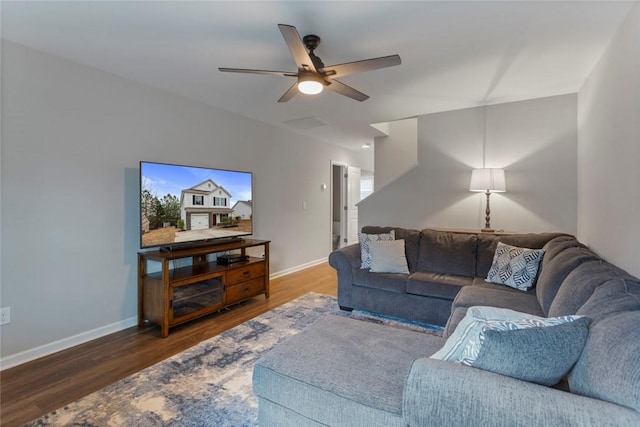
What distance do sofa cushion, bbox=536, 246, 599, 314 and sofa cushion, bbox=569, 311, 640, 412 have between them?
1.01 meters

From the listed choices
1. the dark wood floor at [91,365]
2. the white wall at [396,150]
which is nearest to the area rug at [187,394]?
the dark wood floor at [91,365]

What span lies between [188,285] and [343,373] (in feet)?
6.98

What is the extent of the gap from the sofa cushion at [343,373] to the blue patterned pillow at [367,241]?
1666mm

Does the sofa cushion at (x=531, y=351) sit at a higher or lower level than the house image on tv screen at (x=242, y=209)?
lower

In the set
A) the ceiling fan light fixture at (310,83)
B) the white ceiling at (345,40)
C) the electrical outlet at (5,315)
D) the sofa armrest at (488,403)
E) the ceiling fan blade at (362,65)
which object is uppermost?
the white ceiling at (345,40)

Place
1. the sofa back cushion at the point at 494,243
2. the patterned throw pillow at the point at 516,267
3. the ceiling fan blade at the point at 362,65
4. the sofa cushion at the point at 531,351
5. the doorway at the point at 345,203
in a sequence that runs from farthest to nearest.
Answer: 1. the doorway at the point at 345,203
2. the sofa back cushion at the point at 494,243
3. the patterned throw pillow at the point at 516,267
4. the ceiling fan blade at the point at 362,65
5. the sofa cushion at the point at 531,351

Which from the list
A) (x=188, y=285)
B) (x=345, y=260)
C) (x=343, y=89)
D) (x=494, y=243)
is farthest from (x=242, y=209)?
(x=494, y=243)

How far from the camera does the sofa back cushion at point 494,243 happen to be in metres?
2.93

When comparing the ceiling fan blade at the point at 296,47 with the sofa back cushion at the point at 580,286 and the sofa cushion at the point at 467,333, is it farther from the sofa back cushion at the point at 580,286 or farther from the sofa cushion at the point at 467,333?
the sofa back cushion at the point at 580,286

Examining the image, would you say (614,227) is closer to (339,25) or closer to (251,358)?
(339,25)

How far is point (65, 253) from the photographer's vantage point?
8.41ft

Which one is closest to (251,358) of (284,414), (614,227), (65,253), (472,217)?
(284,414)

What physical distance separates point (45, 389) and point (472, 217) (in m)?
4.30

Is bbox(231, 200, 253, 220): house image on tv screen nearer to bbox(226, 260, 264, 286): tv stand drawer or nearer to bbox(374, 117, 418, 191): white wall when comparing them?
bbox(226, 260, 264, 286): tv stand drawer
